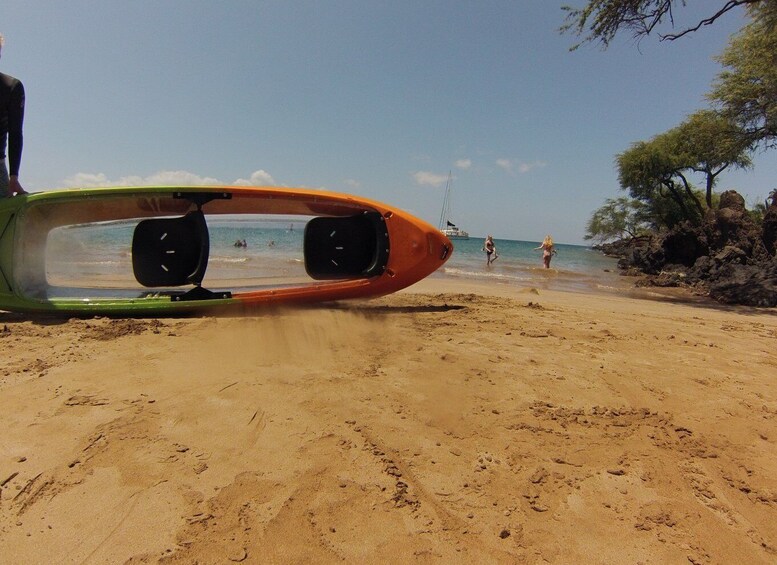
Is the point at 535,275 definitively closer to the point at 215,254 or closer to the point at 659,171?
the point at 215,254


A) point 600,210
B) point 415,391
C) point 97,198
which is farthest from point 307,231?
point 600,210

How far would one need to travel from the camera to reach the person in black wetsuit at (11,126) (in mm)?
3916

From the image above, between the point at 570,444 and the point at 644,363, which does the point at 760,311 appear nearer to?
the point at 644,363

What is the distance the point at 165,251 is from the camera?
5121 mm

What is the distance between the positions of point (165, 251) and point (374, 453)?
14.4ft

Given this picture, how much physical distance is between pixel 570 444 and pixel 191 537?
1.71 metres

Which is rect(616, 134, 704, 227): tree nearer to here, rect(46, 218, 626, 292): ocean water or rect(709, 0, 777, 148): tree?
rect(709, 0, 777, 148): tree

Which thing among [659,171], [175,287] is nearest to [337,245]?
[175,287]

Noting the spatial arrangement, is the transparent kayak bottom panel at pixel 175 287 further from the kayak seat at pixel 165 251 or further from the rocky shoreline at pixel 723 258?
the rocky shoreline at pixel 723 258

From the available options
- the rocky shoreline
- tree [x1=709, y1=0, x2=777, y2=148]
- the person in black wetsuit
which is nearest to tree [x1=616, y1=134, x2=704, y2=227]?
the rocky shoreline

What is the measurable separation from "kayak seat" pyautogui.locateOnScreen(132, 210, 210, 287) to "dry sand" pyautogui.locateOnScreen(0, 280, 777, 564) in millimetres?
1684

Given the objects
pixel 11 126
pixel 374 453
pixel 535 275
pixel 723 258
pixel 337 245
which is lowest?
pixel 374 453

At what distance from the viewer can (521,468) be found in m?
1.84

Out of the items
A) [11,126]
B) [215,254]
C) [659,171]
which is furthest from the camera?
[659,171]
